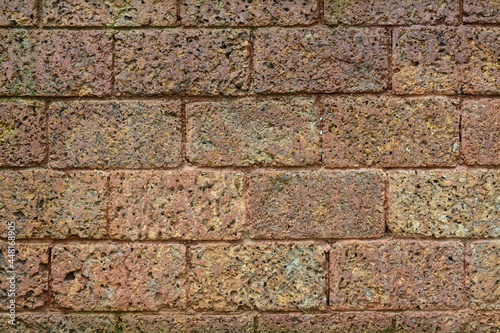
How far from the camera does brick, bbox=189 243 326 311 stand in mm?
→ 3193

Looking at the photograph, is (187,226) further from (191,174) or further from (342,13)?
(342,13)

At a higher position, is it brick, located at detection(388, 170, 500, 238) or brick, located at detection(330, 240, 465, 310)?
brick, located at detection(388, 170, 500, 238)

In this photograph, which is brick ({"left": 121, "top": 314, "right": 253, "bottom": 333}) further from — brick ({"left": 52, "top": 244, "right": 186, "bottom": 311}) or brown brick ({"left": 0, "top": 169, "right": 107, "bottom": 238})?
brown brick ({"left": 0, "top": 169, "right": 107, "bottom": 238})

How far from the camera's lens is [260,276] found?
3.20m

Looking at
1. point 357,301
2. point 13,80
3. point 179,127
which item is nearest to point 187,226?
point 179,127

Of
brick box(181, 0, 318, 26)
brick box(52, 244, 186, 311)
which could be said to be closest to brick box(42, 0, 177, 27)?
brick box(181, 0, 318, 26)

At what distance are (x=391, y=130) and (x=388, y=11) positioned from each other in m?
0.70

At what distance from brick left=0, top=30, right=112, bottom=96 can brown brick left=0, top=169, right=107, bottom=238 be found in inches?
19.8

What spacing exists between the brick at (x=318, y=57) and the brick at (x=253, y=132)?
12cm

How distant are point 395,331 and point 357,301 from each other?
0.29 meters

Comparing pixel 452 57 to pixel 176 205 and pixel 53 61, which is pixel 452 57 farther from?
pixel 53 61

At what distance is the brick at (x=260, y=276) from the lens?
3.19 meters

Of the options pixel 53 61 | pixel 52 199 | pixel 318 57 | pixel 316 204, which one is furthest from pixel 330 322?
pixel 53 61

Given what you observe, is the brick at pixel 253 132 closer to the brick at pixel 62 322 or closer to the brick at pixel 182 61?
the brick at pixel 182 61
